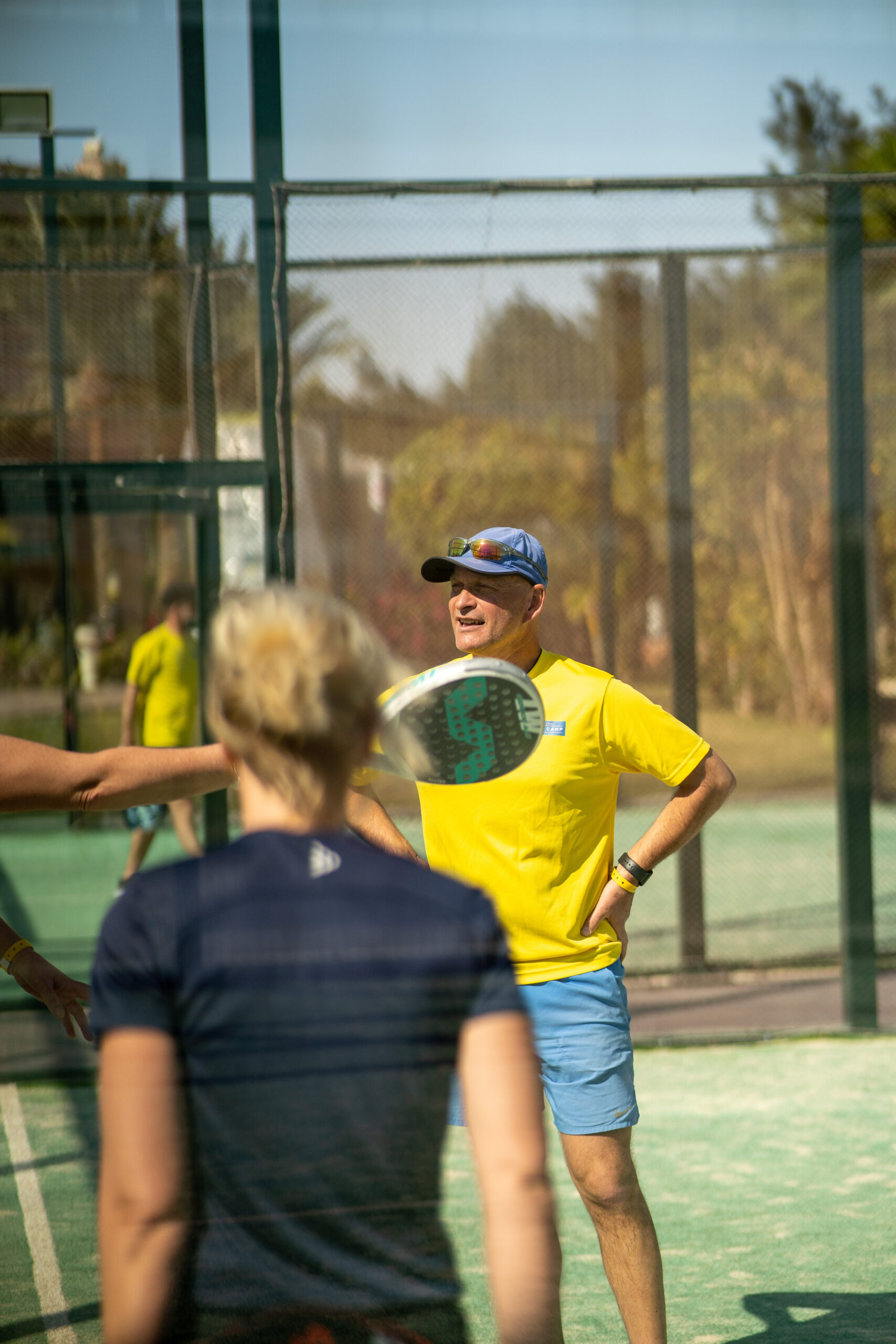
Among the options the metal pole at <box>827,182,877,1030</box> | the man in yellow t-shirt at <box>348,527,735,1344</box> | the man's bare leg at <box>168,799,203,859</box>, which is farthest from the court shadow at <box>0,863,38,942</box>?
the man in yellow t-shirt at <box>348,527,735,1344</box>

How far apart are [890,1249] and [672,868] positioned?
5185 millimetres

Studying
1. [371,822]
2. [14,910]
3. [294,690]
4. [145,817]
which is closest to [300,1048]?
[294,690]

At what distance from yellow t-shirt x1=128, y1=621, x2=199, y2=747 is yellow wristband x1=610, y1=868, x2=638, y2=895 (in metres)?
3.78

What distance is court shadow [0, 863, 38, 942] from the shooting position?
19.2 ft

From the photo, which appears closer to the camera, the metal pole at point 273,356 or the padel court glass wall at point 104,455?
the metal pole at point 273,356

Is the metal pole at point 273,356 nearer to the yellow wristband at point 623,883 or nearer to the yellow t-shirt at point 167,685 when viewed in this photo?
the yellow t-shirt at point 167,685

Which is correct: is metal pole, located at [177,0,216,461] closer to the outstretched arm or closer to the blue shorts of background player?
the blue shorts of background player

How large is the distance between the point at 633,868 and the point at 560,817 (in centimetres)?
19

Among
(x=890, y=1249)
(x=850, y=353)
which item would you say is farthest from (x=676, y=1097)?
(x=850, y=353)

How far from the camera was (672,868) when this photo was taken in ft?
27.5

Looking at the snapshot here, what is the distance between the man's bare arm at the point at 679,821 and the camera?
8.32ft

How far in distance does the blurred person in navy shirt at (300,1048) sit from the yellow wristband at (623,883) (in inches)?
51.3

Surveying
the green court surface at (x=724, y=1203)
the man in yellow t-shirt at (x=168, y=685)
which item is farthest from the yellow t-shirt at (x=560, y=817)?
the man in yellow t-shirt at (x=168, y=685)

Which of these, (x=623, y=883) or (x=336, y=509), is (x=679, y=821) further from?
(x=336, y=509)
